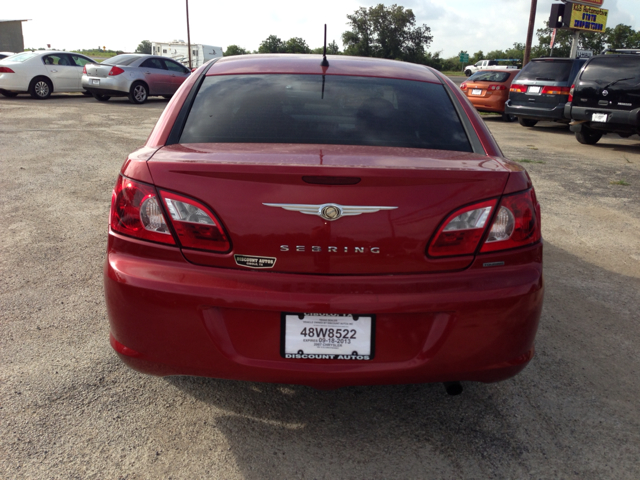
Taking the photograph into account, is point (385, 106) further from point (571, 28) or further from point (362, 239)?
point (571, 28)

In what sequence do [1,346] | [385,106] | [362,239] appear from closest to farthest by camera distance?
[362,239]
[385,106]
[1,346]

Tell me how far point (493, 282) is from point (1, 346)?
258cm

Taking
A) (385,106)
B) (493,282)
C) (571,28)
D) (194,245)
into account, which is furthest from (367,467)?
(571,28)

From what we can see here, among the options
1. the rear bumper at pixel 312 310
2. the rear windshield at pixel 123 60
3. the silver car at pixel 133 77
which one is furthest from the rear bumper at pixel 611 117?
the rear windshield at pixel 123 60

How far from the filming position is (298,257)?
2.05m

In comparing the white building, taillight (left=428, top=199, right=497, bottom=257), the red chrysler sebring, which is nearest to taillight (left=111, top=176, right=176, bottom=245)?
the red chrysler sebring

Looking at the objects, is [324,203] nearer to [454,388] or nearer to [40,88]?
[454,388]

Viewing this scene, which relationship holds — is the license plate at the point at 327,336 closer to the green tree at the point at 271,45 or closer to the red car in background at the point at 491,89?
the red car in background at the point at 491,89

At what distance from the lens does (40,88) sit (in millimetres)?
17188

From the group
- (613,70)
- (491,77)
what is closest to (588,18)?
(491,77)

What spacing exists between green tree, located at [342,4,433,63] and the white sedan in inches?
2362

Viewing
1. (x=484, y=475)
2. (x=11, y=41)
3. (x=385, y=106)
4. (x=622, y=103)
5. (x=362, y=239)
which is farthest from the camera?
(x=11, y=41)

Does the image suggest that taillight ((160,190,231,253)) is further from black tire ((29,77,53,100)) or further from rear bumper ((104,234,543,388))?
black tire ((29,77,53,100))

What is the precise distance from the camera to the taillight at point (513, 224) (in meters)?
2.15
